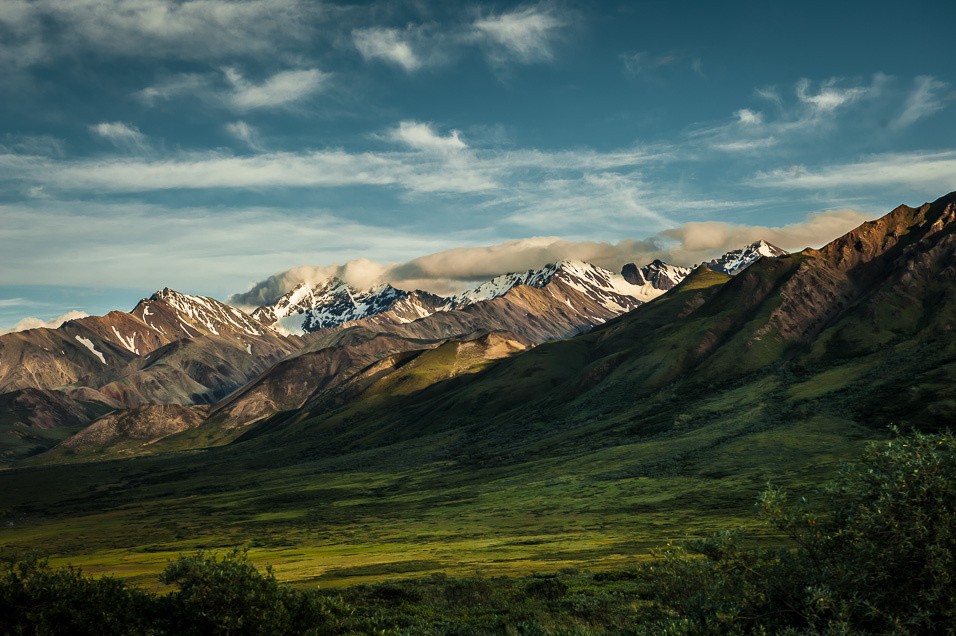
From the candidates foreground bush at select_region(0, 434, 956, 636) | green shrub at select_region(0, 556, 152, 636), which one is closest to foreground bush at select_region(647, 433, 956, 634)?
foreground bush at select_region(0, 434, 956, 636)

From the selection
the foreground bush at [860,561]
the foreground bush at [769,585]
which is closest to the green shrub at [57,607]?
the foreground bush at [769,585]

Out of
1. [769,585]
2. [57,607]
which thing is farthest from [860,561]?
[57,607]

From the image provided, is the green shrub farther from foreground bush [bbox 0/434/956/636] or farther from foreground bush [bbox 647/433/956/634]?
foreground bush [bbox 647/433/956/634]

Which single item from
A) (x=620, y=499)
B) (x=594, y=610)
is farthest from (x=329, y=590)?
(x=620, y=499)

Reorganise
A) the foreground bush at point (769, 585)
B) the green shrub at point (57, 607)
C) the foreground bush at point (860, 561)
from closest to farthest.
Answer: the foreground bush at point (860, 561), the foreground bush at point (769, 585), the green shrub at point (57, 607)

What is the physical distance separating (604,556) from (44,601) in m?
77.9

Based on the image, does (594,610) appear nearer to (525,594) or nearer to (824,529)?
(525,594)

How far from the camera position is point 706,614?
28.9 m

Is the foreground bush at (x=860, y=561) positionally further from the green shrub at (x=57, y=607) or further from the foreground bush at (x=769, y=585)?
the green shrub at (x=57, y=607)

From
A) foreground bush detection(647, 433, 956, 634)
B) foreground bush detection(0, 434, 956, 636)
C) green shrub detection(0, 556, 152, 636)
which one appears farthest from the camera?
green shrub detection(0, 556, 152, 636)

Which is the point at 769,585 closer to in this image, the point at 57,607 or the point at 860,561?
the point at 860,561

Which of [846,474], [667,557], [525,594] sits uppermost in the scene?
[846,474]

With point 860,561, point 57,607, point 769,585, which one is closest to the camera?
point 860,561

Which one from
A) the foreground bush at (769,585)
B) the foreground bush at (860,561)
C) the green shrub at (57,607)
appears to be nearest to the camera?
the foreground bush at (860,561)
